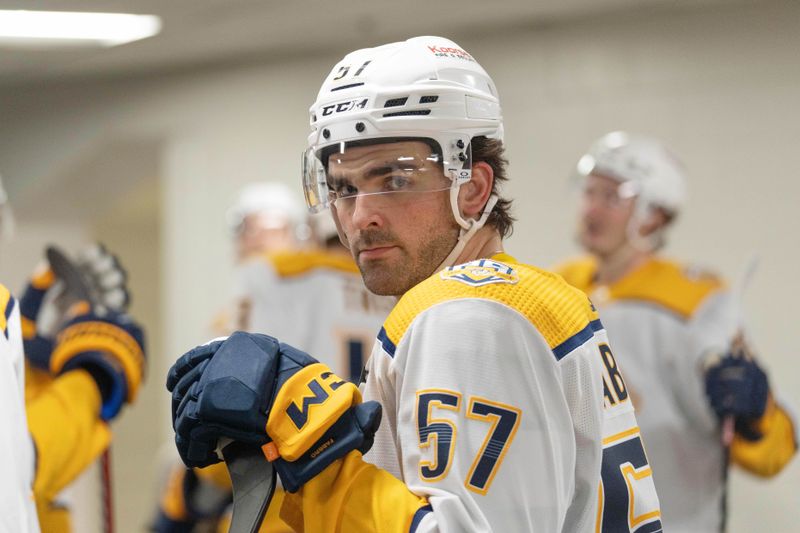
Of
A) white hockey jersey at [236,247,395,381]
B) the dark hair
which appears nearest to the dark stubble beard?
the dark hair

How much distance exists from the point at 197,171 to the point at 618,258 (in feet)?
12.8

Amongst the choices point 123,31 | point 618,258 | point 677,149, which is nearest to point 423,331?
point 618,258

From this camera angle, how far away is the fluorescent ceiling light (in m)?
6.12

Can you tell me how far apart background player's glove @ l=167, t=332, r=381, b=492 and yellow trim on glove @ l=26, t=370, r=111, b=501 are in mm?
1266

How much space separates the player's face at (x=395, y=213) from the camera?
6.08 feet

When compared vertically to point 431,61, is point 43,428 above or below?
below

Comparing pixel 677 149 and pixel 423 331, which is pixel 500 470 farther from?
pixel 677 149

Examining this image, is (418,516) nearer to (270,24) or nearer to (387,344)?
(387,344)

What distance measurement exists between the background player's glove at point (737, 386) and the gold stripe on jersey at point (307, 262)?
4.29 feet

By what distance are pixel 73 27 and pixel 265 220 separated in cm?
141

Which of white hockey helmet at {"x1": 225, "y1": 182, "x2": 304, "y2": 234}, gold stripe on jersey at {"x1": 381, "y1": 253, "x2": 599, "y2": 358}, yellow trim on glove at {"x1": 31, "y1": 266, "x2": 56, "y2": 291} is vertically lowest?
gold stripe on jersey at {"x1": 381, "y1": 253, "x2": 599, "y2": 358}

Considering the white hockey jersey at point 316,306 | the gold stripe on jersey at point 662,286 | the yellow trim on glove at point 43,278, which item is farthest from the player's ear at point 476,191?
the gold stripe on jersey at point 662,286

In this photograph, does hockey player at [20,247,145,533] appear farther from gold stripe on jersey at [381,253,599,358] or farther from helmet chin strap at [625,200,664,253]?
helmet chin strap at [625,200,664,253]

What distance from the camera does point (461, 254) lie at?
1.90 m
